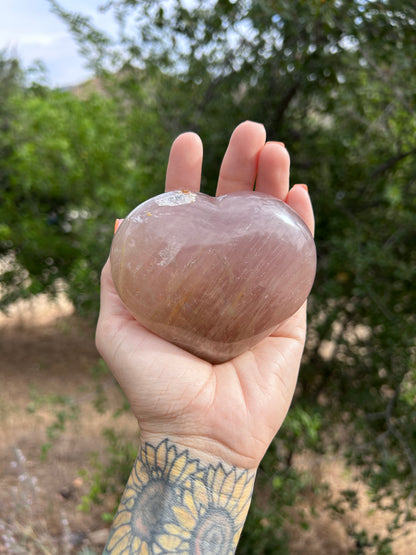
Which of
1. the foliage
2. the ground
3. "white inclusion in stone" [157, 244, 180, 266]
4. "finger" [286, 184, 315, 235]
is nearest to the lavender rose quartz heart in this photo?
"white inclusion in stone" [157, 244, 180, 266]

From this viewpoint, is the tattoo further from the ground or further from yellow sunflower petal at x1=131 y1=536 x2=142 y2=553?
the ground

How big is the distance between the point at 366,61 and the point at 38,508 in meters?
3.48

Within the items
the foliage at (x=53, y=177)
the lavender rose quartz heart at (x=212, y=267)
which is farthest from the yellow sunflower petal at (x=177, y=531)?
the foliage at (x=53, y=177)

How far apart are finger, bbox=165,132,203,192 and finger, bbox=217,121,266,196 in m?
0.11

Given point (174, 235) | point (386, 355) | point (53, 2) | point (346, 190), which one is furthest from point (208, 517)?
point (53, 2)

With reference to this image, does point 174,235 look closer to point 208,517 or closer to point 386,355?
point 208,517

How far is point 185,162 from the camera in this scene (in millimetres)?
1840

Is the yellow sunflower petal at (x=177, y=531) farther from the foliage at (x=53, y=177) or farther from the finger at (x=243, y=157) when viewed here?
the foliage at (x=53, y=177)

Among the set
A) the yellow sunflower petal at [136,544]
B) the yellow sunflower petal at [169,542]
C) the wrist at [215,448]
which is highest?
the wrist at [215,448]

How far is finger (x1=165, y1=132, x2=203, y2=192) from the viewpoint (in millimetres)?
1820

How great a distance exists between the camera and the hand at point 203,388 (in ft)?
5.02

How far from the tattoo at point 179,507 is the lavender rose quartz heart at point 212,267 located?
0.37 m

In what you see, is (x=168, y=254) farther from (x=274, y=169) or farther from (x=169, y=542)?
(x=169, y=542)

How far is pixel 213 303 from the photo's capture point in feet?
4.81
